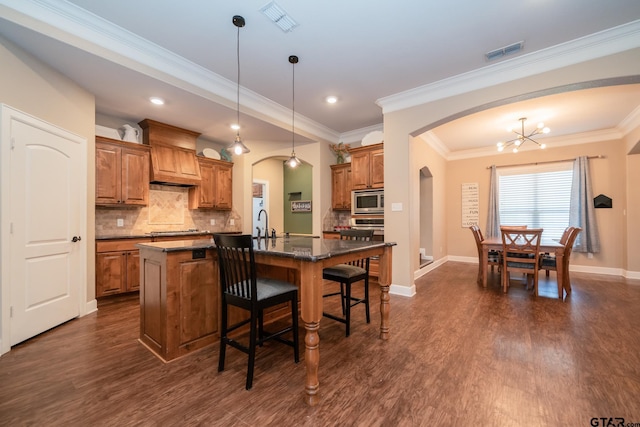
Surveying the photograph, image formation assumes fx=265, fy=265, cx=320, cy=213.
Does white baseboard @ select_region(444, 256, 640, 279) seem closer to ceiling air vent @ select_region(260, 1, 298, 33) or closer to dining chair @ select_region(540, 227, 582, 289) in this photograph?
dining chair @ select_region(540, 227, 582, 289)

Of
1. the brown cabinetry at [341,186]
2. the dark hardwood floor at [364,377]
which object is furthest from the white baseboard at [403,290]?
the brown cabinetry at [341,186]

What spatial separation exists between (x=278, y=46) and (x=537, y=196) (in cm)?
631

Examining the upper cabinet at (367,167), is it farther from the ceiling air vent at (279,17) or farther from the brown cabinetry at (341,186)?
the ceiling air vent at (279,17)

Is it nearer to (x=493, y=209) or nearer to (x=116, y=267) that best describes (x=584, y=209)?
(x=493, y=209)

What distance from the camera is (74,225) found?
3.01m

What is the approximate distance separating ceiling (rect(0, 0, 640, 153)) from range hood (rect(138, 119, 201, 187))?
0.84 feet

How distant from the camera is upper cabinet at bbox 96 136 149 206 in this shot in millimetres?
3721

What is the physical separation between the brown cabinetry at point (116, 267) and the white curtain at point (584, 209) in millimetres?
8017

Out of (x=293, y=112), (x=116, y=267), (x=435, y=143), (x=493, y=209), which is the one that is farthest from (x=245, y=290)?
(x=493, y=209)

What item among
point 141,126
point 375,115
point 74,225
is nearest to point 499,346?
point 375,115

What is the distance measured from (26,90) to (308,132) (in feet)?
11.8

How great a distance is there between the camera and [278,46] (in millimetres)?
2752

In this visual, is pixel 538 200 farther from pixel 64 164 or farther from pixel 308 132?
pixel 64 164

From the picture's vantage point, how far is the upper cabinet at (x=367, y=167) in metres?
4.63
